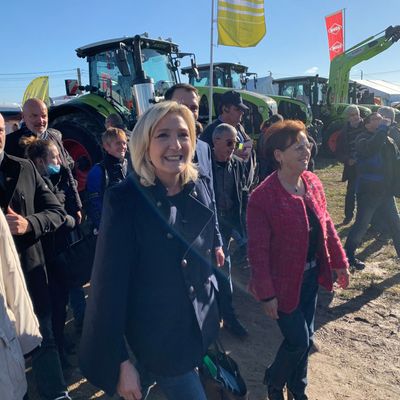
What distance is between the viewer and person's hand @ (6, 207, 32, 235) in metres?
1.99

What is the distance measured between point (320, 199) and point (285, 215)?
14.9 inches

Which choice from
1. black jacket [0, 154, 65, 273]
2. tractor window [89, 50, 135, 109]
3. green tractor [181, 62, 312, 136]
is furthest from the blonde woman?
green tractor [181, 62, 312, 136]

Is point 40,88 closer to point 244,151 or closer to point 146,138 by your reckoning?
point 244,151

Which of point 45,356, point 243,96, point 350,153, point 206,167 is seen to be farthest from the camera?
point 243,96

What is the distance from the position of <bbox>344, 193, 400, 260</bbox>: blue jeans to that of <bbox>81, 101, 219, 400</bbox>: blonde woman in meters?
3.26

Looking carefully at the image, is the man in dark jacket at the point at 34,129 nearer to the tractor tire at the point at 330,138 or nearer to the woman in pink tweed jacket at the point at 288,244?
the woman in pink tweed jacket at the point at 288,244

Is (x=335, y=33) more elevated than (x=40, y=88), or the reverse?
(x=335, y=33)

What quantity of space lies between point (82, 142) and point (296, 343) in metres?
5.08

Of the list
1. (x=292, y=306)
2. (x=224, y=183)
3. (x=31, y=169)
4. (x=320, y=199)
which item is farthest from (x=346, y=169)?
(x=31, y=169)

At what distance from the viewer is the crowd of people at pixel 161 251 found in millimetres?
1516

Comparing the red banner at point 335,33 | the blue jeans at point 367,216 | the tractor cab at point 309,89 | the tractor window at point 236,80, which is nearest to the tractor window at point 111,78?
the blue jeans at point 367,216

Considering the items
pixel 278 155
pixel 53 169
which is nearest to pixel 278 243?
pixel 278 155

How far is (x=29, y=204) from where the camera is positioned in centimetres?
225

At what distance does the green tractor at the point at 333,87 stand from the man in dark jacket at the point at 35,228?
35.7 ft
